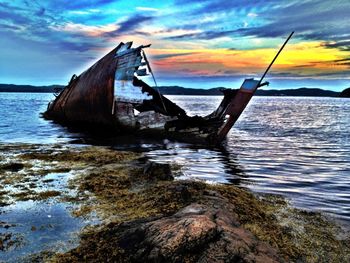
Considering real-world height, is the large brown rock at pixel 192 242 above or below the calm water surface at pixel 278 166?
above

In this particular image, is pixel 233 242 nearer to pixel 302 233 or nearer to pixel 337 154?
pixel 302 233

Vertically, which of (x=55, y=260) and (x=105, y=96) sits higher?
(x=105, y=96)

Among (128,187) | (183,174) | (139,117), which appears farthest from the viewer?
(139,117)

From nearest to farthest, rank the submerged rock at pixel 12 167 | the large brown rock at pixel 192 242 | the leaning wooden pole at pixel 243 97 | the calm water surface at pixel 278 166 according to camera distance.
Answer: the large brown rock at pixel 192 242 < the calm water surface at pixel 278 166 < the submerged rock at pixel 12 167 < the leaning wooden pole at pixel 243 97

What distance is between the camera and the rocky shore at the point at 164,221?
3.42 meters

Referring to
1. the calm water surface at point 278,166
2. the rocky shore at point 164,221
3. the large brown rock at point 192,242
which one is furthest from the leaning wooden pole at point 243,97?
the large brown rock at point 192,242

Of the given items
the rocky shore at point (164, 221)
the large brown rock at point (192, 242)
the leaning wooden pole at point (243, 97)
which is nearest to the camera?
the large brown rock at point (192, 242)

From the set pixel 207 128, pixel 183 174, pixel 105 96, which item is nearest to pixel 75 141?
pixel 105 96

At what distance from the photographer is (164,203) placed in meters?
5.27

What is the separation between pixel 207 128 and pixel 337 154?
5.67 m

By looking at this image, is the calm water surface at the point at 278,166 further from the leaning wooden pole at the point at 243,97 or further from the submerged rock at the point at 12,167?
the submerged rock at the point at 12,167

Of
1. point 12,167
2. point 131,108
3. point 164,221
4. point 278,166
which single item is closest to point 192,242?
point 164,221

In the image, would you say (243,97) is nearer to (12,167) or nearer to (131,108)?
(131,108)

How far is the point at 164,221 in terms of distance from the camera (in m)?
3.90
